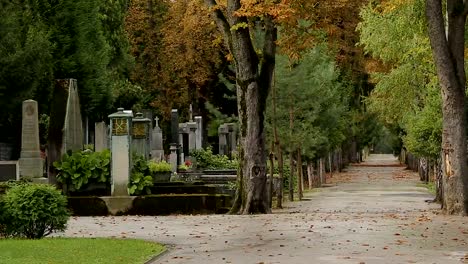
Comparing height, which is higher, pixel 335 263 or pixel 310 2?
pixel 310 2

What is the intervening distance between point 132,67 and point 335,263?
54739mm

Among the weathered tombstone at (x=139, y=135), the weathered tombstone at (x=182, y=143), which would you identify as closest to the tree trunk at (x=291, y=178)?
the weathered tombstone at (x=182, y=143)

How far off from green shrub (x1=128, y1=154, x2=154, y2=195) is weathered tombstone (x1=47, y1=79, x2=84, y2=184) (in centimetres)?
191

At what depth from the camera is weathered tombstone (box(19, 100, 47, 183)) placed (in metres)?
26.0

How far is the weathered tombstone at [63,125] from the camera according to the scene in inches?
1068

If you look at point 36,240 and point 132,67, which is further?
point 132,67

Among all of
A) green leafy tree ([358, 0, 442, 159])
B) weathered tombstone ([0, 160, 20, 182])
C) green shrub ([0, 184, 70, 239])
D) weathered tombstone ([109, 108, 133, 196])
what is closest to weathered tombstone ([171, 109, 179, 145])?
green leafy tree ([358, 0, 442, 159])

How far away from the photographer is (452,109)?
24.7 m

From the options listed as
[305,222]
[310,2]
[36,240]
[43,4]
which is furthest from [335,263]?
[43,4]

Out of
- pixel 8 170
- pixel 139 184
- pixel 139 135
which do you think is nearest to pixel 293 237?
pixel 139 184

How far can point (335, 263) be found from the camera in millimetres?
13391

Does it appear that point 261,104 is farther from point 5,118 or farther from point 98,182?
point 5,118

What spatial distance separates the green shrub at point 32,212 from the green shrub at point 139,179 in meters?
8.81

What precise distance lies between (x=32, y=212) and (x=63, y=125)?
428 inches
